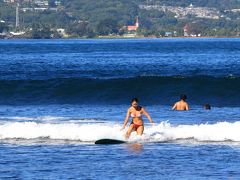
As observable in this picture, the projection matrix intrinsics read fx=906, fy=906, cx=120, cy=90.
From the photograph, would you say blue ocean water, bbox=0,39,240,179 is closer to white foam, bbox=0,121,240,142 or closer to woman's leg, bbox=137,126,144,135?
white foam, bbox=0,121,240,142

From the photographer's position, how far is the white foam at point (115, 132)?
29.9 metres

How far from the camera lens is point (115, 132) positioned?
30.3 m

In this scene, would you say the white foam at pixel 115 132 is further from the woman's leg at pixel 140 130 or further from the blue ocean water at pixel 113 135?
the woman's leg at pixel 140 130

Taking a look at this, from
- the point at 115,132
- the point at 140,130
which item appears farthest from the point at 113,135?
the point at 140,130

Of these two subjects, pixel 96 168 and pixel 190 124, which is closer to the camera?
pixel 96 168

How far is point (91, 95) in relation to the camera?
2032 inches

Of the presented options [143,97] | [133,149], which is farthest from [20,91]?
[133,149]

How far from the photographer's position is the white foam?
98.1 feet

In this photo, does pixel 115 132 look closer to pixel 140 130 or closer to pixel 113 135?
pixel 113 135

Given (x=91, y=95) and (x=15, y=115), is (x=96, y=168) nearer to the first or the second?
(x=15, y=115)

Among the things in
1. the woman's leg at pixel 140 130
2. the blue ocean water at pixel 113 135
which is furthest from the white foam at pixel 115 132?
the woman's leg at pixel 140 130

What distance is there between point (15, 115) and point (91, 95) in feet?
43.7

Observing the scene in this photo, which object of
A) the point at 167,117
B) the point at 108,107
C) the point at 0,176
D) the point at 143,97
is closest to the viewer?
the point at 0,176

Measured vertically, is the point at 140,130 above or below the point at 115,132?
above
